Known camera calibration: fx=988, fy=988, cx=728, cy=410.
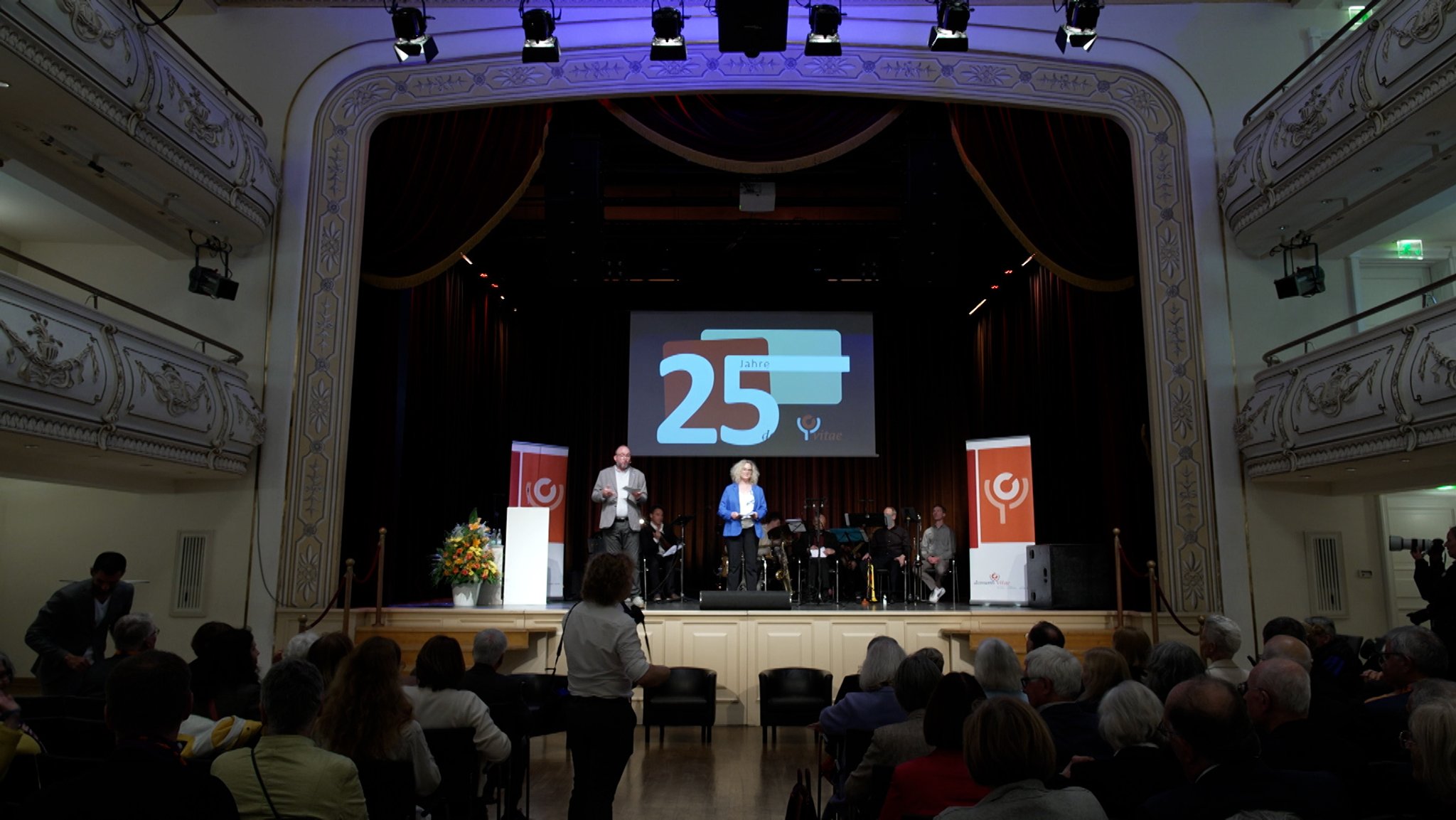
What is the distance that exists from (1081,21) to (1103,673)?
568cm

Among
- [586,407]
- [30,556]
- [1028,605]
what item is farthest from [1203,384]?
[30,556]

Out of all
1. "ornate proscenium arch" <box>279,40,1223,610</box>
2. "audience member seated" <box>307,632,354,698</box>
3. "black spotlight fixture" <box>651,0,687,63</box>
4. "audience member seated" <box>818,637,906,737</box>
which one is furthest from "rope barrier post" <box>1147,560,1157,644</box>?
"audience member seated" <box>307,632,354,698</box>

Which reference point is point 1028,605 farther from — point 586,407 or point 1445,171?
point 586,407

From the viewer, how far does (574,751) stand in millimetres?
4078

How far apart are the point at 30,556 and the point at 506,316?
7.03 meters

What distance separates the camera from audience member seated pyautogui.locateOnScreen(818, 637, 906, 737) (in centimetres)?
391

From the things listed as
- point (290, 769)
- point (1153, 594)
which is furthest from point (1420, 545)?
point (290, 769)

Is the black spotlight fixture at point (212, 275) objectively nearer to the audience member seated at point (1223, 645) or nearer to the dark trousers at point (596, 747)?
the dark trousers at point (596, 747)

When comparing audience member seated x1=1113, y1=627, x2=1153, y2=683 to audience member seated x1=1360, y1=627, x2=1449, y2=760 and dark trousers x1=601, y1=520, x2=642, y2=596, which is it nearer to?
audience member seated x1=1360, y1=627, x2=1449, y2=760

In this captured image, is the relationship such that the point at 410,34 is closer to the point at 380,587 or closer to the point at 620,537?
the point at 380,587

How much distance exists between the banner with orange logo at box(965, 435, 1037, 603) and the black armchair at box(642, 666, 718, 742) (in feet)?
16.0

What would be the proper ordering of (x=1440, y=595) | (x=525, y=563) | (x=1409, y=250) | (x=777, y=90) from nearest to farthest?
(x=1440, y=595) → (x=777, y=90) → (x=525, y=563) → (x=1409, y=250)

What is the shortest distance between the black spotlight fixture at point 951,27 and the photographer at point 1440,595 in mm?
4728

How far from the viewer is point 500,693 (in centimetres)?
434
